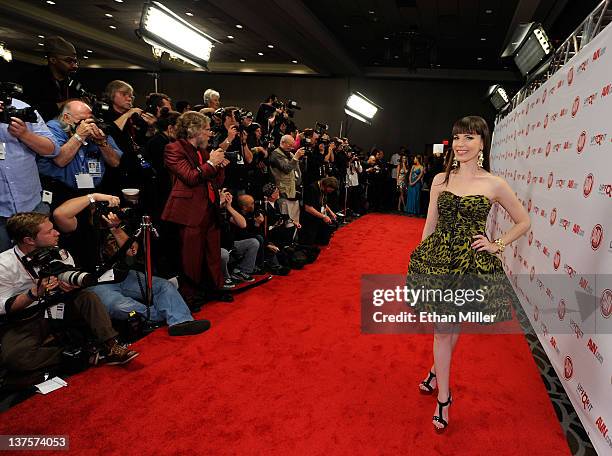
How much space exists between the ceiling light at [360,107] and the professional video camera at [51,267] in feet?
31.4

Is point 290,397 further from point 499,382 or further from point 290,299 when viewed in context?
point 290,299

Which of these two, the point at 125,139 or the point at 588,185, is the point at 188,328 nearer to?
the point at 125,139

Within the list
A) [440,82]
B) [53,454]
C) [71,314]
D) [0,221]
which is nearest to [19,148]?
[0,221]

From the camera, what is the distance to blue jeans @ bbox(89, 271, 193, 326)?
9.17 feet

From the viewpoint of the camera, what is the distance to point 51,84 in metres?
2.95

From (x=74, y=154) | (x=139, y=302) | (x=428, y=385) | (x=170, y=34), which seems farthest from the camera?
(x=170, y=34)

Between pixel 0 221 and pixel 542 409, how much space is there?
3162 millimetres

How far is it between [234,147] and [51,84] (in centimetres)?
173

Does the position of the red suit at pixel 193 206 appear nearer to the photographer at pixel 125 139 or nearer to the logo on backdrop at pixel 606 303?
the photographer at pixel 125 139

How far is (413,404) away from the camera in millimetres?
2225

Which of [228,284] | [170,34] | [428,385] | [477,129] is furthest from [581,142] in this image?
[170,34]

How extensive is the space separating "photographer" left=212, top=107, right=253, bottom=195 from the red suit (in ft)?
1.42

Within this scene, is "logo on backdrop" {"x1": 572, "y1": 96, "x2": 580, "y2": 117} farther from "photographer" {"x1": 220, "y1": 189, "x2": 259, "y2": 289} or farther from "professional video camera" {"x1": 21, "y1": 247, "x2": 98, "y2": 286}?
"professional video camera" {"x1": 21, "y1": 247, "x2": 98, "y2": 286}

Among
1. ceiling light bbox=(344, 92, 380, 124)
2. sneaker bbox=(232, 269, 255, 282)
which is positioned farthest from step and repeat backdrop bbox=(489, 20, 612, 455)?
ceiling light bbox=(344, 92, 380, 124)
